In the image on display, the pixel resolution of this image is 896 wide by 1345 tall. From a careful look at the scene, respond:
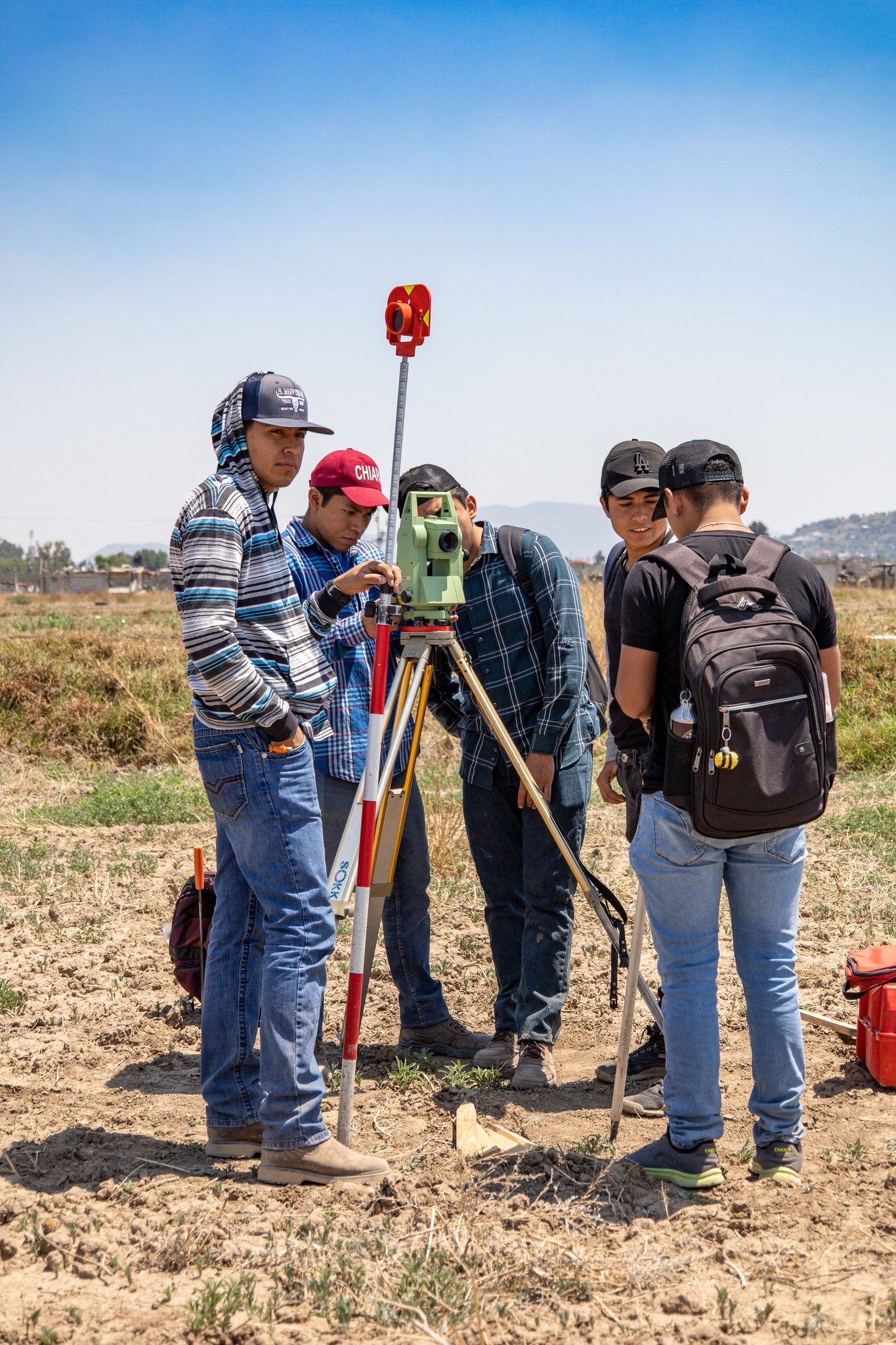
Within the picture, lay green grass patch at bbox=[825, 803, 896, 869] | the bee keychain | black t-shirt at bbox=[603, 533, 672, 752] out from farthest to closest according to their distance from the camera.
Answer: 1. green grass patch at bbox=[825, 803, 896, 869]
2. black t-shirt at bbox=[603, 533, 672, 752]
3. the bee keychain

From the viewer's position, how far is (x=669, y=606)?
2.91 metres

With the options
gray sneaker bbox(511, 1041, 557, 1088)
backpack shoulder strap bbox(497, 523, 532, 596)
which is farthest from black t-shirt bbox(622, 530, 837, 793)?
gray sneaker bbox(511, 1041, 557, 1088)

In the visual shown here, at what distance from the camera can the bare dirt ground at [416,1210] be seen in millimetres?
2463

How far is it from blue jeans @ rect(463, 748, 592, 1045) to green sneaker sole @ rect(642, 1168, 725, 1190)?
3.29 feet

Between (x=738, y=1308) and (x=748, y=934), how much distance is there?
34.4 inches

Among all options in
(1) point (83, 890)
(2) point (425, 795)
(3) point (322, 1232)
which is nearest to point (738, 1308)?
(3) point (322, 1232)

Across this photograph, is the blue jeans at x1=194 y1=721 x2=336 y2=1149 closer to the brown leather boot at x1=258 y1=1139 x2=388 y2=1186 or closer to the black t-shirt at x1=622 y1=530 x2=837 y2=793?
the brown leather boot at x1=258 y1=1139 x2=388 y2=1186

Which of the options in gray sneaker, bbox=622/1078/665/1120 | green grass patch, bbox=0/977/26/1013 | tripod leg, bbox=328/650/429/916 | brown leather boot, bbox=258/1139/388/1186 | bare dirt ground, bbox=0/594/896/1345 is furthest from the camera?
green grass patch, bbox=0/977/26/1013

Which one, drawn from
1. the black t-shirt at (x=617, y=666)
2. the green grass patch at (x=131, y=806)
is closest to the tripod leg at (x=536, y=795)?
the black t-shirt at (x=617, y=666)

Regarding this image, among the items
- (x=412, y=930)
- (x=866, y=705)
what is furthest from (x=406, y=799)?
(x=866, y=705)

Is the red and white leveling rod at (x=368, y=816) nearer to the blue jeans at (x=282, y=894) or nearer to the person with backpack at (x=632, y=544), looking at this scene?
the blue jeans at (x=282, y=894)

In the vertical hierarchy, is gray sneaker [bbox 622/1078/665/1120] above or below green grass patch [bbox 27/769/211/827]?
below

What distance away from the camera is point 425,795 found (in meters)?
7.80

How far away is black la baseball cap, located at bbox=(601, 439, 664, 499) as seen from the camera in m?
3.88
